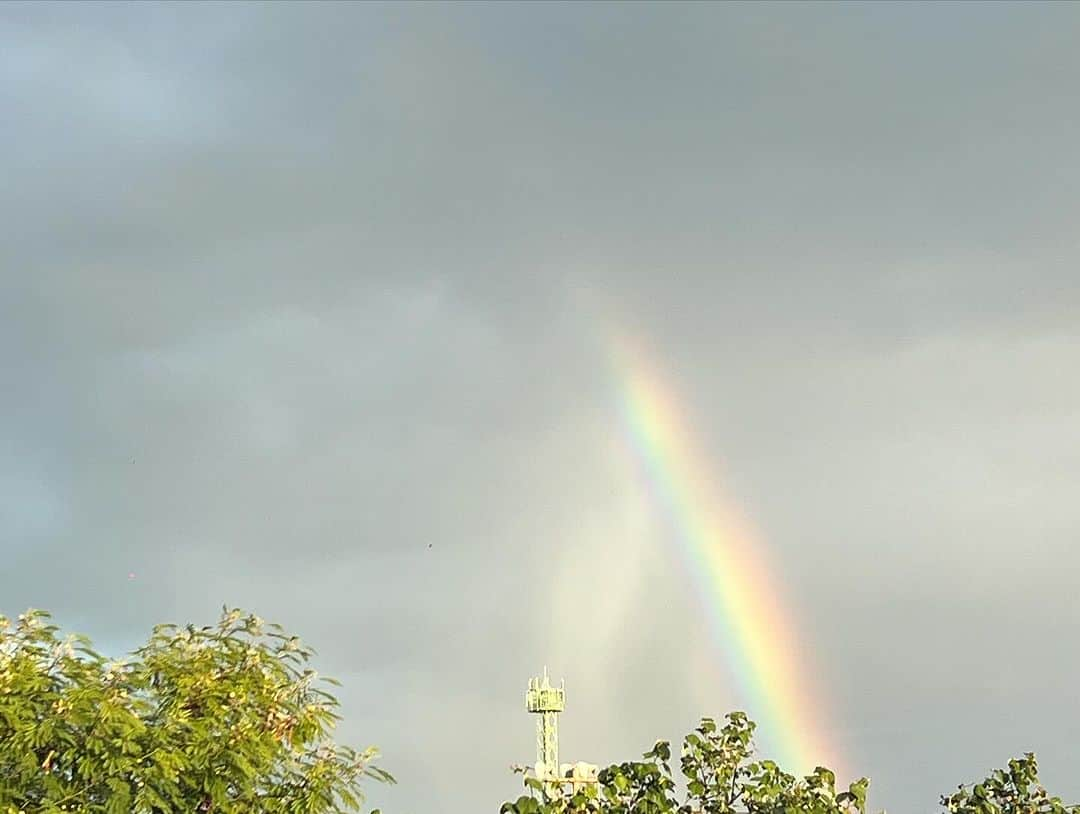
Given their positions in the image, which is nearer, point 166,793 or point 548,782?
point 548,782

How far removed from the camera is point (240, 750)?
2366 centimetres

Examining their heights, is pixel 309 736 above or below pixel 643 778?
above

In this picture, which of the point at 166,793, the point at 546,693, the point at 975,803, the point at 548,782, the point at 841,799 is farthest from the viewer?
the point at 546,693

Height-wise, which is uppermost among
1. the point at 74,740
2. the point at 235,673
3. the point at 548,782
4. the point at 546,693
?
the point at 546,693

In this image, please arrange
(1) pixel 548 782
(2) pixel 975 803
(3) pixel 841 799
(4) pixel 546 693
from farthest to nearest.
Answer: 1. (4) pixel 546 693
2. (2) pixel 975 803
3. (3) pixel 841 799
4. (1) pixel 548 782

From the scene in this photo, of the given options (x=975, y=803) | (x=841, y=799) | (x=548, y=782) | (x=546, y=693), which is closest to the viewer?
(x=548, y=782)

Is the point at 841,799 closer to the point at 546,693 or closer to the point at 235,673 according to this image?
the point at 235,673

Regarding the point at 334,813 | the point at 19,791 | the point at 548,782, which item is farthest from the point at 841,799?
the point at 19,791

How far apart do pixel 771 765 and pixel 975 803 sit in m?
5.29

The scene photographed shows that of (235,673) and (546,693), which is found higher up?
(546,693)

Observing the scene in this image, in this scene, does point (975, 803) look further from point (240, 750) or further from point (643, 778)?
point (240, 750)

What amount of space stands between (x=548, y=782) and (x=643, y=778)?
1.34m

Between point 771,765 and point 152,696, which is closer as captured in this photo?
point 771,765

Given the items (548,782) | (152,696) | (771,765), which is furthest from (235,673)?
(771,765)
